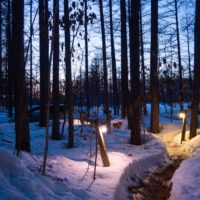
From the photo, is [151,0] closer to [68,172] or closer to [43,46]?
[43,46]

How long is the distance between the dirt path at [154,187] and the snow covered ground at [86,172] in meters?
0.21

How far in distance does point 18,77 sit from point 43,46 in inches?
271

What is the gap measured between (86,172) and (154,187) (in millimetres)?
1799

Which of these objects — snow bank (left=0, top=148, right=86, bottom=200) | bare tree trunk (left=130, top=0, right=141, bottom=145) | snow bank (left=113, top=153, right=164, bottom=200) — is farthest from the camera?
bare tree trunk (left=130, top=0, right=141, bottom=145)

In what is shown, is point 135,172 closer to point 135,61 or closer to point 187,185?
point 187,185

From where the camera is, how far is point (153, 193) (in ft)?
17.7

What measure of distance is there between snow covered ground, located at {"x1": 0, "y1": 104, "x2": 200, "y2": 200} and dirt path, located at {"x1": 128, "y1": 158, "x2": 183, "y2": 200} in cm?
21

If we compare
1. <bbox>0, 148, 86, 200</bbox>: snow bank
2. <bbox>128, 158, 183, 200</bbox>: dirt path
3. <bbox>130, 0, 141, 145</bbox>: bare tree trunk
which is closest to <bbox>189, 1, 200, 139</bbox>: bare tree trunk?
<bbox>130, 0, 141, 145</bbox>: bare tree trunk

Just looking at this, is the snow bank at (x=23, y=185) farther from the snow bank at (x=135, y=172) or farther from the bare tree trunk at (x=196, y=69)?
the bare tree trunk at (x=196, y=69)

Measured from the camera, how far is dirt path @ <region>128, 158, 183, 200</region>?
17.0 ft

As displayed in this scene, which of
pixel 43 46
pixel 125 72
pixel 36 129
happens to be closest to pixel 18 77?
pixel 36 129

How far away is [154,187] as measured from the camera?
5.79 metres

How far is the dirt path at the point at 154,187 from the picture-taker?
17.0ft

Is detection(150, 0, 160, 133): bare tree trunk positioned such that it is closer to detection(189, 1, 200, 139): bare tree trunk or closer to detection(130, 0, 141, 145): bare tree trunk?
detection(189, 1, 200, 139): bare tree trunk
